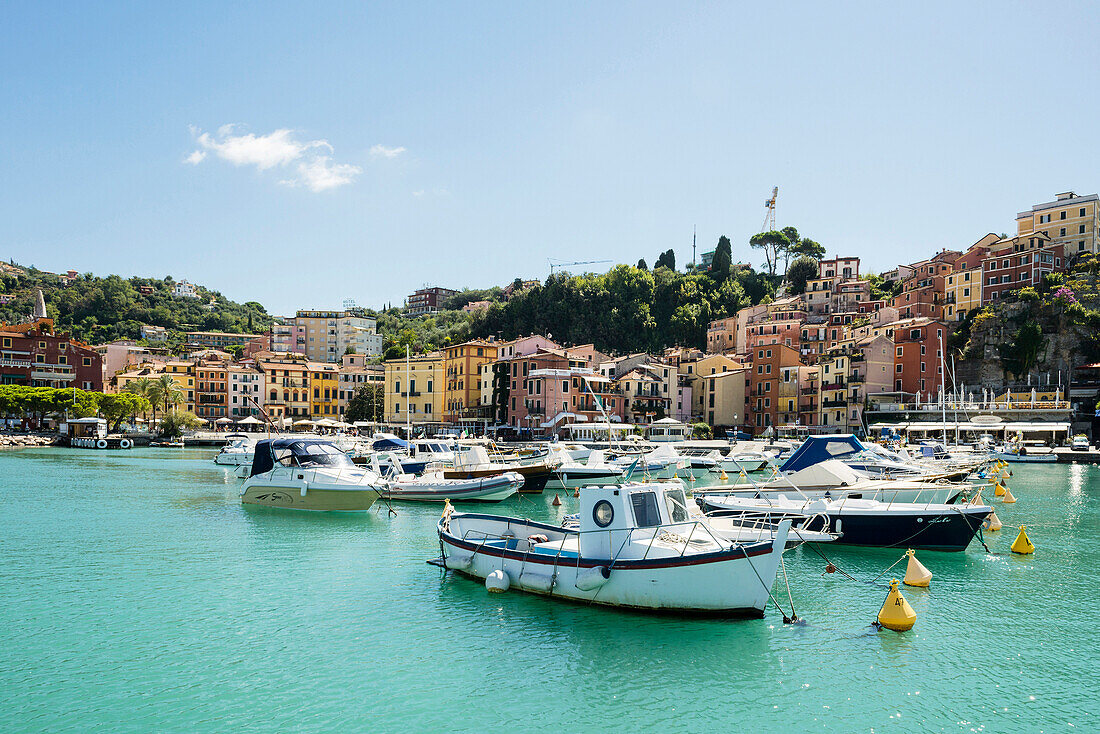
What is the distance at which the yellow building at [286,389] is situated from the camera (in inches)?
4796

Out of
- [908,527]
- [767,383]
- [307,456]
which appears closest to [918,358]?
[767,383]

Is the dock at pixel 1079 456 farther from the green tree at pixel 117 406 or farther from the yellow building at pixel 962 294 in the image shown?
the green tree at pixel 117 406

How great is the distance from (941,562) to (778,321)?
278ft

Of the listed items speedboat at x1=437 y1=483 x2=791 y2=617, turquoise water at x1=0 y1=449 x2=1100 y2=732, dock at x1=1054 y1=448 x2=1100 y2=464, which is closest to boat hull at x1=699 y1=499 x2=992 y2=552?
turquoise water at x1=0 y1=449 x2=1100 y2=732

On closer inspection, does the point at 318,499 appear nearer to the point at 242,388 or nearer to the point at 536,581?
the point at 536,581

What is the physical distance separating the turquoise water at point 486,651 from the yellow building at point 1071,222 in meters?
90.1

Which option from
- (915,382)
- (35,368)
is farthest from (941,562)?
(35,368)

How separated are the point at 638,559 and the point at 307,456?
2277 cm

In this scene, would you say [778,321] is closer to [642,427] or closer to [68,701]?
[642,427]

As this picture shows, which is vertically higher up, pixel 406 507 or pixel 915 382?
pixel 915 382

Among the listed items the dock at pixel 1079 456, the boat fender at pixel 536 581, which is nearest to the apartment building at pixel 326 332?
the dock at pixel 1079 456

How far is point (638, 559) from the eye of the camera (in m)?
16.9

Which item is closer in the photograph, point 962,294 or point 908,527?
point 908,527

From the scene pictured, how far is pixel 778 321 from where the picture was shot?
10538 cm
